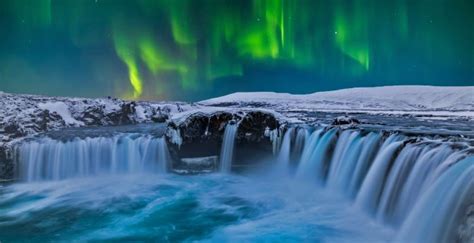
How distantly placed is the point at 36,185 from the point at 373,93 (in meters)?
142

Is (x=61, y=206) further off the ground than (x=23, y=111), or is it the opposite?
(x=23, y=111)

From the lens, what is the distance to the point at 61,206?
1036 cm

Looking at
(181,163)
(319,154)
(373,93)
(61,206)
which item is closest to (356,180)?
(319,154)

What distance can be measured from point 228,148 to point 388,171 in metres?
6.98

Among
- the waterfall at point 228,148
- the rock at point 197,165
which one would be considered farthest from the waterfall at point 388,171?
the rock at point 197,165

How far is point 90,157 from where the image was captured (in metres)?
14.6

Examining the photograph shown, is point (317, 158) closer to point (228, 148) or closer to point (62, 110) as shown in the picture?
point (228, 148)

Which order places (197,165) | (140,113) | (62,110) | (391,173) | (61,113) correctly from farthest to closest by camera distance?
(140,113), (62,110), (61,113), (197,165), (391,173)

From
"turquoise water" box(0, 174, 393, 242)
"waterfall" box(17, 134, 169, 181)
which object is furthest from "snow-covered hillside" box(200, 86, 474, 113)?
"turquoise water" box(0, 174, 393, 242)

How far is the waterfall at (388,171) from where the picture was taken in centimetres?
630

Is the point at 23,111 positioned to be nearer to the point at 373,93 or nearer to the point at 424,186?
the point at 424,186

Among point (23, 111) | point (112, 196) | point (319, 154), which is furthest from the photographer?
point (23, 111)

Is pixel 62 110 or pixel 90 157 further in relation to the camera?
pixel 62 110

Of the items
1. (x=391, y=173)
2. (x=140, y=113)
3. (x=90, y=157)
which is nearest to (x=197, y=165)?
(x=90, y=157)
